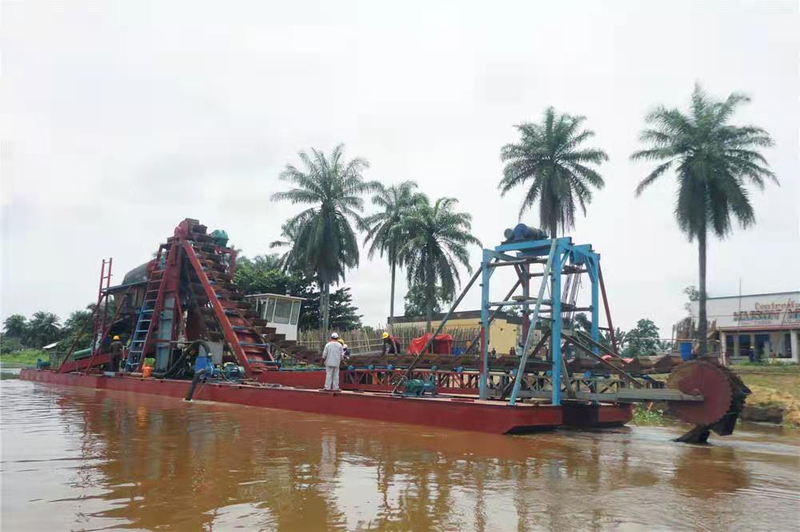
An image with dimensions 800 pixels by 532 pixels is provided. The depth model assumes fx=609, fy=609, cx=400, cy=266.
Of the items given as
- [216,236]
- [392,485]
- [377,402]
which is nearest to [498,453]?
[392,485]

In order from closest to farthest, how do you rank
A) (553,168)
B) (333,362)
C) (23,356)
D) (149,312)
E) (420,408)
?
(420,408), (333,362), (149,312), (553,168), (23,356)

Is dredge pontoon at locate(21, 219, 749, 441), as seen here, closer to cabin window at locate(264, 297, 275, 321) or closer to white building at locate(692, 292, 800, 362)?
cabin window at locate(264, 297, 275, 321)

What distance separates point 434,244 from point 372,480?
32.0 metres

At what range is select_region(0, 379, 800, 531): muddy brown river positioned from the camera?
15.6 ft

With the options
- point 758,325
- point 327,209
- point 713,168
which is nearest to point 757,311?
point 758,325

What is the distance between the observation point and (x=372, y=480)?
6.25m

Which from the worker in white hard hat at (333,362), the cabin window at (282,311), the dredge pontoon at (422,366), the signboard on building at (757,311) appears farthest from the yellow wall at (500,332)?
the worker in white hard hat at (333,362)

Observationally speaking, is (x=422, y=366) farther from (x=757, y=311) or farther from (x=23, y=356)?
(x=23, y=356)

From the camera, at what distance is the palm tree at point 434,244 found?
124ft

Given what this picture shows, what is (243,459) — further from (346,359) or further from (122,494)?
(346,359)

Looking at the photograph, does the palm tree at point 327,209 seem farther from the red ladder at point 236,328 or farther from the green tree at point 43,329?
the green tree at point 43,329

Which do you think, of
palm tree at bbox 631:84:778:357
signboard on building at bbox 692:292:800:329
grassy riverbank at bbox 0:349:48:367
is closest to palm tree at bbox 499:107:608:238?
palm tree at bbox 631:84:778:357

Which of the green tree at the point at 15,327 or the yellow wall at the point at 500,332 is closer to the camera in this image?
the yellow wall at the point at 500,332

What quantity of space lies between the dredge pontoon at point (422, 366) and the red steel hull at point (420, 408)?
0.03 meters
